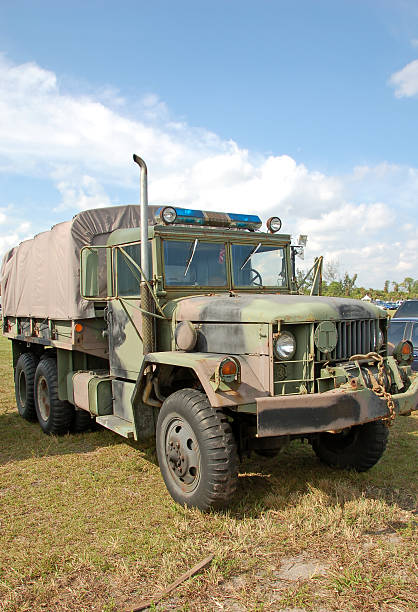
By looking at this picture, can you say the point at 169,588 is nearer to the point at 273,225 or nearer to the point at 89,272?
the point at 89,272

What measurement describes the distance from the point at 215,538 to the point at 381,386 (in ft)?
5.89

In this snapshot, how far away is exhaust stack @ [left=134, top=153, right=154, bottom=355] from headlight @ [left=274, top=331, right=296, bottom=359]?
1.40m

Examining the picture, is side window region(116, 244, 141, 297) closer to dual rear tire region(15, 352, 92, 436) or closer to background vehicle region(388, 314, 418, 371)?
dual rear tire region(15, 352, 92, 436)

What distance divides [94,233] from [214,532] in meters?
4.01

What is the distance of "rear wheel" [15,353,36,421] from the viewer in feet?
25.8

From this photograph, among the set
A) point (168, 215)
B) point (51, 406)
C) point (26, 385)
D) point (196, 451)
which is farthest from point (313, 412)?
point (26, 385)

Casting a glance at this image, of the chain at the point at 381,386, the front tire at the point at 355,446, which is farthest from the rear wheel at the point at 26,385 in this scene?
the chain at the point at 381,386

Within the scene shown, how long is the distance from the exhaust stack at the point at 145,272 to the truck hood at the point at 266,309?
10.9 inches

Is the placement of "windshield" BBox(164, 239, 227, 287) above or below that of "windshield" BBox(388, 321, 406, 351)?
above

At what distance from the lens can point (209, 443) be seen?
4020 mm

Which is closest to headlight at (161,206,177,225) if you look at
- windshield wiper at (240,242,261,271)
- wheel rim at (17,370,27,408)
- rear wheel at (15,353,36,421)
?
windshield wiper at (240,242,261,271)

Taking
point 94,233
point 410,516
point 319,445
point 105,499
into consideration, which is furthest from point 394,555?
point 94,233

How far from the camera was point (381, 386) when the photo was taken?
4.37 meters

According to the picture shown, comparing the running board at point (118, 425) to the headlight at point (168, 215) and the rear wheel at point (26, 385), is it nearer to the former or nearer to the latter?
the headlight at point (168, 215)
